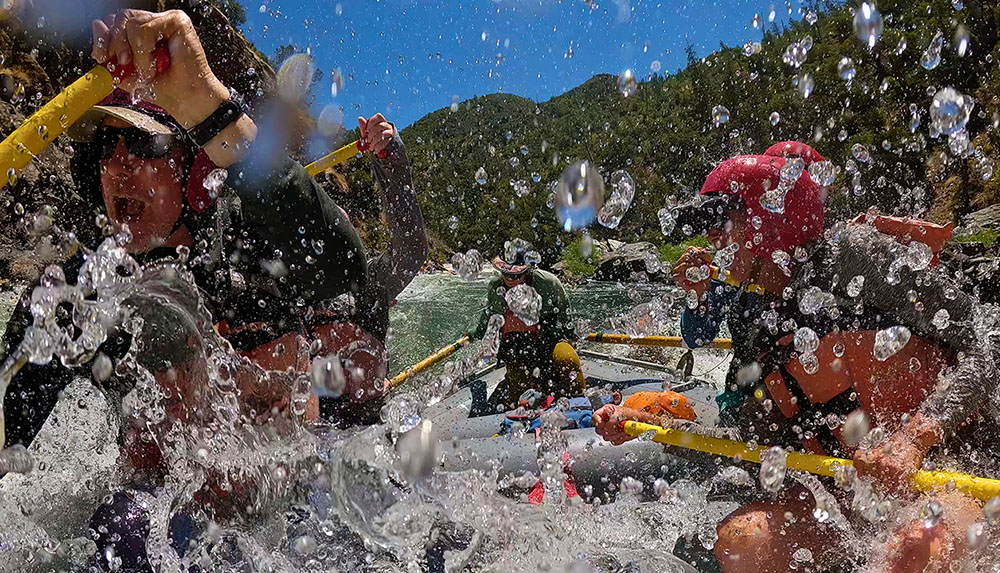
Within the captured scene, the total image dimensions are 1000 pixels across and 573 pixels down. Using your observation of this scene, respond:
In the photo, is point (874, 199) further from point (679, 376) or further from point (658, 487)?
point (658, 487)

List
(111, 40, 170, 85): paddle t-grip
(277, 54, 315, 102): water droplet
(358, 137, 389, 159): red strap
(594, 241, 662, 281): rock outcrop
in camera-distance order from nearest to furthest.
Result: (111, 40, 170, 85): paddle t-grip
(358, 137, 389, 159): red strap
(277, 54, 315, 102): water droplet
(594, 241, 662, 281): rock outcrop

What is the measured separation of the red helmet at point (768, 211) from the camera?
2490mm

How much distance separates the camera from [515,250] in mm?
5098

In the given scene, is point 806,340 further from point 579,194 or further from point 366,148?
point 366,148

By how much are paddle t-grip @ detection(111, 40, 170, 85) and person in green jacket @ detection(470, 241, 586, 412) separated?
3833mm

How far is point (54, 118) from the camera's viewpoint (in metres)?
1.87

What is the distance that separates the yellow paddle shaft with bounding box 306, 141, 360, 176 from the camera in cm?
313

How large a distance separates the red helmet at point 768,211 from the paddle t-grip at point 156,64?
1989 millimetres

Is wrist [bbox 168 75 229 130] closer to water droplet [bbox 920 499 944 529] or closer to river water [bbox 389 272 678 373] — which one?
water droplet [bbox 920 499 944 529]

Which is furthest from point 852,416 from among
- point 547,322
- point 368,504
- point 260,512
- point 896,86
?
point 896,86

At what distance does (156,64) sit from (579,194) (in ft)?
7.23

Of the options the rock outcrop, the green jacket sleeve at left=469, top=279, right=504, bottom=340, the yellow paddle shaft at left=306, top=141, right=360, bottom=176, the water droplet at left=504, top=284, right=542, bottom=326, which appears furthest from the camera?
the rock outcrop

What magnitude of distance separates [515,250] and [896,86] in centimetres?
3624

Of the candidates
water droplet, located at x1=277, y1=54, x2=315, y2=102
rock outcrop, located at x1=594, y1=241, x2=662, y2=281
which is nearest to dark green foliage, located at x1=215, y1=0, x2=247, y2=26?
rock outcrop, located at x1=594, y1=241, x2=662, y2=281
